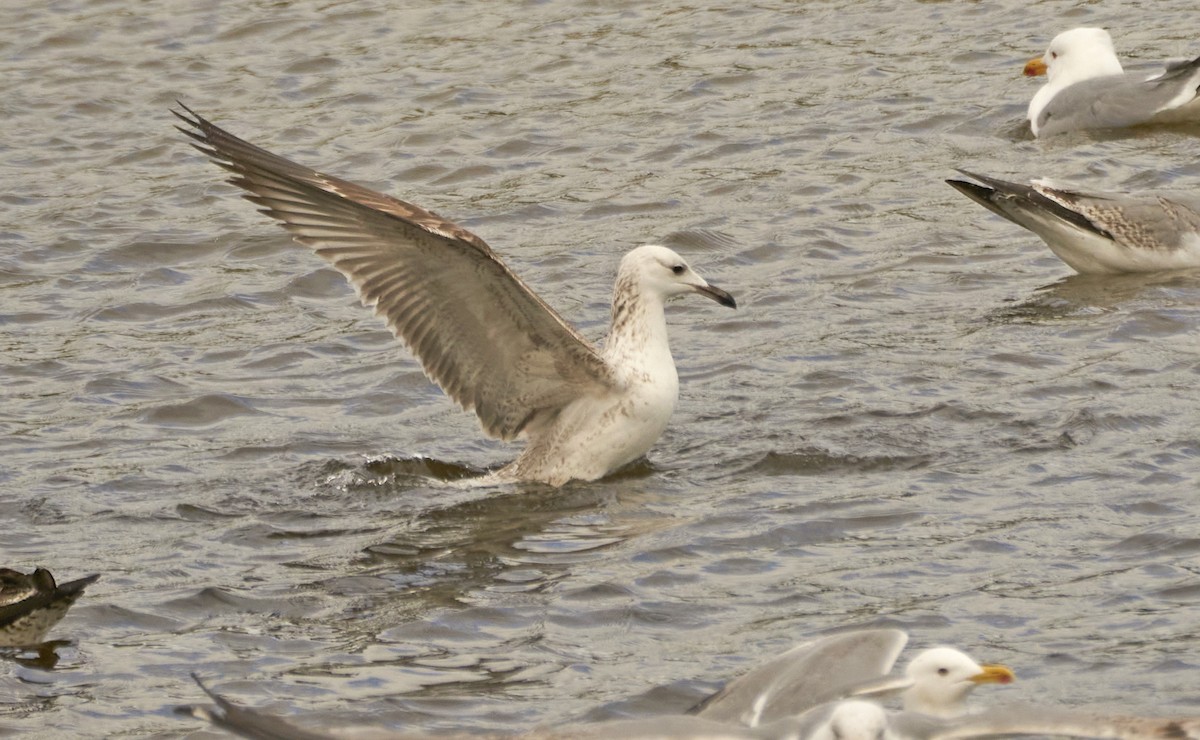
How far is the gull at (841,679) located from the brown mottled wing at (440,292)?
9.73 ft

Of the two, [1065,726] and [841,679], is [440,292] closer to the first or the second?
[841,679]

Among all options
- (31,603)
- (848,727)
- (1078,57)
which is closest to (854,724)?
(848,727)

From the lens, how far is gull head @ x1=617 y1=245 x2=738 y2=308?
8641mm

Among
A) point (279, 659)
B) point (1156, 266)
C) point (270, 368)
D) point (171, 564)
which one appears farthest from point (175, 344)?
point (1156, 266)

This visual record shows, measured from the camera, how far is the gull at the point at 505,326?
8.38 meters

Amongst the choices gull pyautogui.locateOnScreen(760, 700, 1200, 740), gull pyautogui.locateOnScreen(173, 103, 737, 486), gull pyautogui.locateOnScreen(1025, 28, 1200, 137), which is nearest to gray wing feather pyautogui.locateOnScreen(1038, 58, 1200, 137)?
gull pyautogui.locateOnScreen(1025, 28, 1200, 137)

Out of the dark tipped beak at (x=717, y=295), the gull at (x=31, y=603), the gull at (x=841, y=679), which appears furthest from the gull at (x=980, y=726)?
the dark tipped beak at (x=717, y=295)

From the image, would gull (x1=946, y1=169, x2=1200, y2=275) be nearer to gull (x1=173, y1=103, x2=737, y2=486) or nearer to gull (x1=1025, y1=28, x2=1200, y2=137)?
gull (x1=1025, y1=28, x2=1200, y2=137)

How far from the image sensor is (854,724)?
4734 millimetres

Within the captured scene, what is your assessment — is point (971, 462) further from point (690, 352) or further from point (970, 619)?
point (690, 352)

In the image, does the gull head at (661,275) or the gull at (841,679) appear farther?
the gull head at (661,275)

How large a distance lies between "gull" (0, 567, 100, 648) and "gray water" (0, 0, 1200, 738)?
0.10m

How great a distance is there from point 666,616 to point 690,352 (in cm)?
339

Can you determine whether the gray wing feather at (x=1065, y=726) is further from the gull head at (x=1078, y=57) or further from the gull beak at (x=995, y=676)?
the gull head at (x=1078, y=57)
